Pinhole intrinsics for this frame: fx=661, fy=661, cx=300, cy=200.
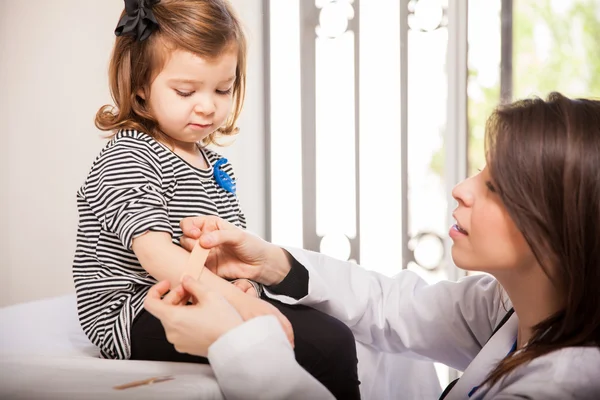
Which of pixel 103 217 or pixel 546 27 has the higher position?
pixel 546 27

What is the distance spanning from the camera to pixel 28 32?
88.5 inches

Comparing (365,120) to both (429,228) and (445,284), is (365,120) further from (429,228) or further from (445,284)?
(445,284)

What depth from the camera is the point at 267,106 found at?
2.79m

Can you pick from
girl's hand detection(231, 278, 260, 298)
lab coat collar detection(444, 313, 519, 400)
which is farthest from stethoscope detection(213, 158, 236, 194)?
lab coat collar detection(444, 313, 519, 400)

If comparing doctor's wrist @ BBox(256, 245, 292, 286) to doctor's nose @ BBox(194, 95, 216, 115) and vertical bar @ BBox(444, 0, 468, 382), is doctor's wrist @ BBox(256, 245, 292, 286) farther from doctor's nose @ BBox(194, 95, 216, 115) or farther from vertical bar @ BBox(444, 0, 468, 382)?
vertical bar @ BBox(444, 0, 468, 382)

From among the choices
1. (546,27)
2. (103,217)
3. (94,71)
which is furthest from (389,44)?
(103,217)

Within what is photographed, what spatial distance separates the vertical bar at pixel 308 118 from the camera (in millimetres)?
2760

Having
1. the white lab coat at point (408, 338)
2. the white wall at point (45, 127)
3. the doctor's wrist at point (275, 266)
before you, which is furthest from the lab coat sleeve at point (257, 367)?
the white wall at point (45, 127)

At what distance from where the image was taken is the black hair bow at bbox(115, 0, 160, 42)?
3.87ft

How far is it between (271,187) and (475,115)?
90cm

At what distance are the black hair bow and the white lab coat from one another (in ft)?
1.74

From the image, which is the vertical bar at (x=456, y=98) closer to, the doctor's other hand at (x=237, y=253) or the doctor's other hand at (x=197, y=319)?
the doctor's other hand at (x=237, y=253)

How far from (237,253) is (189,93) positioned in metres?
0.30

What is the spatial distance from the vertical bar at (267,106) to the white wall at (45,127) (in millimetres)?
605
